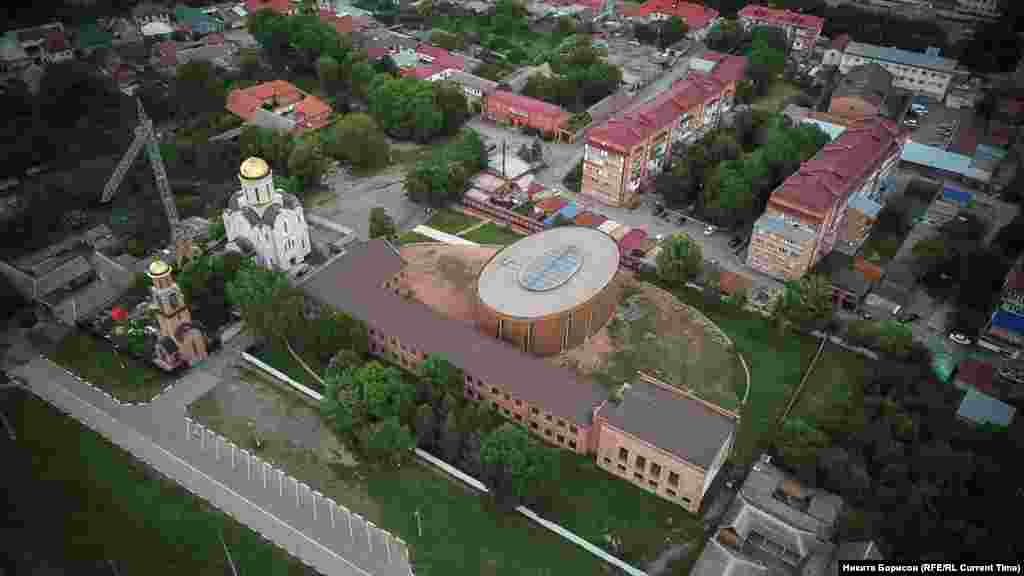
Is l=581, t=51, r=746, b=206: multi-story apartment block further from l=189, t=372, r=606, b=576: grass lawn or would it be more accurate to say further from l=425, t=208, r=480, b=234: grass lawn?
l=189, t=372, r=606, b=576: grass lawn

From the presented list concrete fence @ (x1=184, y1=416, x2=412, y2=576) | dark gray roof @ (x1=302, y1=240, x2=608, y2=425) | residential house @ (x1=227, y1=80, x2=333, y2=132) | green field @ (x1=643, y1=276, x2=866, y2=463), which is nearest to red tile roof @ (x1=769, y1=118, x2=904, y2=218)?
green field @ (x1=643, y1=276, x2=866, y2=463)

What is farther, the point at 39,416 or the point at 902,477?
the point at 39,416

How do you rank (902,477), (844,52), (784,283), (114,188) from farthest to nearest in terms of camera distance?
(844,52) < (114,188) < (784,283) < (902,477)

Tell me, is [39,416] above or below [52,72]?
below

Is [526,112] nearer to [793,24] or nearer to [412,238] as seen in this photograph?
[412,238]

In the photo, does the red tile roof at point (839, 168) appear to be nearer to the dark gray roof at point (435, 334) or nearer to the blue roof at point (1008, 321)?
the blue roof at point (1008, 321)

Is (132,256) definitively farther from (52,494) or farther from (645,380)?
(645,380)

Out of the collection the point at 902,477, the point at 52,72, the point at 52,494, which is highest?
the point at 52,72

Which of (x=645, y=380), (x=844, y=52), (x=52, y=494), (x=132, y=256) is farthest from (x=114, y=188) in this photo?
(x=844, y=52)
